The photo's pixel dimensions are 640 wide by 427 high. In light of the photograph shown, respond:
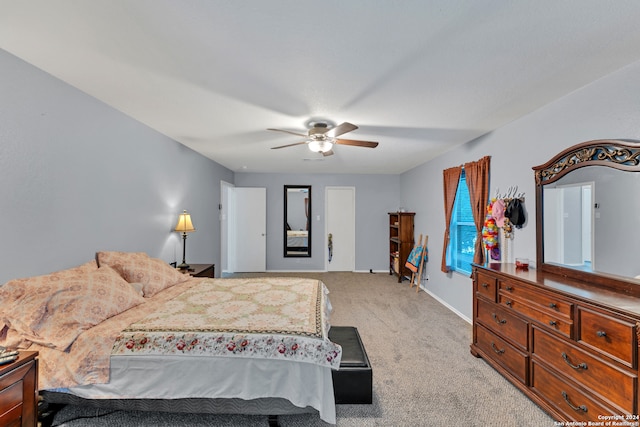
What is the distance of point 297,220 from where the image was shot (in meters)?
6.65

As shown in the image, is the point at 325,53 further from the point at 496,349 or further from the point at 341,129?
the point at 496,349

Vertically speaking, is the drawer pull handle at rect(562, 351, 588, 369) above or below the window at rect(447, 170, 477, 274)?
below

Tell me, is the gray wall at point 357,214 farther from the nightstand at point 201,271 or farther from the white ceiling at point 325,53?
the white ceiling at point 325,53

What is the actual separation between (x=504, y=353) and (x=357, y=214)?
442cm

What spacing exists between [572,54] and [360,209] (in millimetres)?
4944

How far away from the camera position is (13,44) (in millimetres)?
1655

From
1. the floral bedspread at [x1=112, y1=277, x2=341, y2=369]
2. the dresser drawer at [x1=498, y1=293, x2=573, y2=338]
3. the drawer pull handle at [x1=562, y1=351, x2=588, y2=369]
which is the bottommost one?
the drawer pull handle at [x1=562, y1=351, x2=588, y2=369]

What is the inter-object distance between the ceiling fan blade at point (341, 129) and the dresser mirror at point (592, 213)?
1.72 m

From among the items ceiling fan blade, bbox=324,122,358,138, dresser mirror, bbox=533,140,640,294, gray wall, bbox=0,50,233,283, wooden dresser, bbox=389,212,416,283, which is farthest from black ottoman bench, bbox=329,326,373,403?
wooden dresser, bbox=389,212,416,283

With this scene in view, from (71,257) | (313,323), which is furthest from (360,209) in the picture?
(71,257)

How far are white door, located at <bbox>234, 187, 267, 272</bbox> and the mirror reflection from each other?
513 centimetres

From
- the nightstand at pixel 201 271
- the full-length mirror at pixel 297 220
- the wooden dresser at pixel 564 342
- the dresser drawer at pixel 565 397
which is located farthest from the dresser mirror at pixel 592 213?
the full-length mirror at pixel 297 220

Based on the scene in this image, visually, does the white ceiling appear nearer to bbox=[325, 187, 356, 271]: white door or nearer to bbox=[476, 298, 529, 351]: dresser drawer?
bbox=[476, 298, 529, 351]: dresser drawer

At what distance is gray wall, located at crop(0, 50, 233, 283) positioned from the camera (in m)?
1.80
